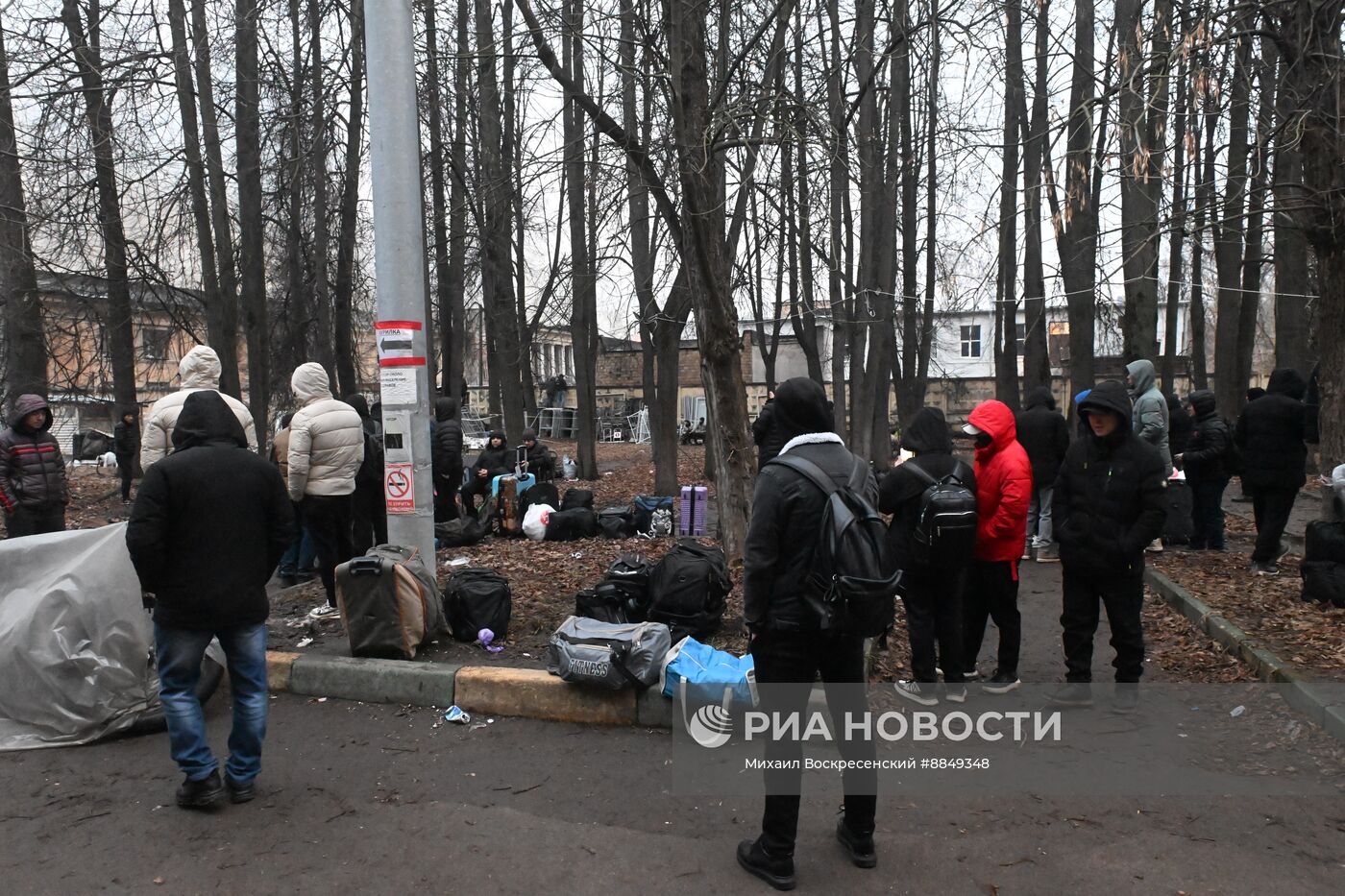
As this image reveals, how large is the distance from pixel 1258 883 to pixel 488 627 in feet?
15.4

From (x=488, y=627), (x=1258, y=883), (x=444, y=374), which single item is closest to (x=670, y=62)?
(x=488, y=627)

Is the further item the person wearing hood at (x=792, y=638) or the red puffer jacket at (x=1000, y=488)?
the red puffer jacket at (x=1000, y=488)

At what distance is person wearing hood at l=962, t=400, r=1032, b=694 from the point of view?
217 inches

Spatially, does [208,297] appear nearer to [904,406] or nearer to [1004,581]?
[1004,581]

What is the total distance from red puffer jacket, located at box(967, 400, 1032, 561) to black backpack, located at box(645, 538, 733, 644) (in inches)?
72.0

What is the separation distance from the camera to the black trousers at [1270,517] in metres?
8.24

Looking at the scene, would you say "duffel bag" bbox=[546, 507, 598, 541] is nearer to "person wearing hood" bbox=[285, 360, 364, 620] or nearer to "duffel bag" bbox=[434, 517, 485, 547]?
"duffel bag" bbox=[434, 517, 485, 547]

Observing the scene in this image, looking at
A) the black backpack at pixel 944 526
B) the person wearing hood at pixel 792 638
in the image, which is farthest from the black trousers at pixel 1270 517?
the person wearing hood at pixel 792 638

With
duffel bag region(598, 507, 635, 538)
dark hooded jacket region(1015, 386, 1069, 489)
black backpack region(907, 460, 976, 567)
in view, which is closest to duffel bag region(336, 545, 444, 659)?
black backpack region(907, 460, 976, 567)

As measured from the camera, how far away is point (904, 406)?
24.4 metres

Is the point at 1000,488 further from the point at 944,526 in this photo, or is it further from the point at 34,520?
the point at 34,520

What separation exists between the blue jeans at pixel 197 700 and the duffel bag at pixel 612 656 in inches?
65.1

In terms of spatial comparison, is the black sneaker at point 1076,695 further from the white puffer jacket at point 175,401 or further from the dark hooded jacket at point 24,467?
the dark hooded jacket at point 24,467

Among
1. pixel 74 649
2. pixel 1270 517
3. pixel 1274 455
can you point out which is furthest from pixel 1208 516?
pixel 74 649
